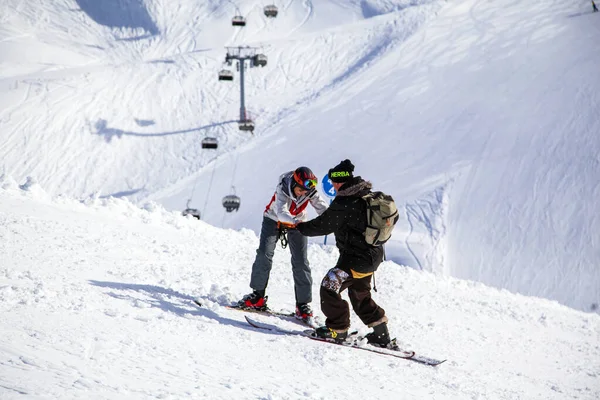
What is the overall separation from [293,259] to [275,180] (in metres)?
21.0

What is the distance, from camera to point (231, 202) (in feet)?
82.6

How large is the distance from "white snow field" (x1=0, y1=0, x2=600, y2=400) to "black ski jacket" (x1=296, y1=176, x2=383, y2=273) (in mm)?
902

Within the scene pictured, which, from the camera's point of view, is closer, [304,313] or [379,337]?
[379,337]

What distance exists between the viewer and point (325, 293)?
6.03 meters

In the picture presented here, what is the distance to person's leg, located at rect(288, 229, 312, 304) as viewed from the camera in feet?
22.1

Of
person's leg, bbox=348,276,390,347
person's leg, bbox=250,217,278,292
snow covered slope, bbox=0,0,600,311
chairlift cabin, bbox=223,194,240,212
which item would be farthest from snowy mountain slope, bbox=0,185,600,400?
chairlift cabin, bbox=223,194,240,212

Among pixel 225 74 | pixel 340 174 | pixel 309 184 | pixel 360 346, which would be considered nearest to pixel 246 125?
pixel 225 74

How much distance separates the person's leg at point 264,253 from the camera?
22.3 ft

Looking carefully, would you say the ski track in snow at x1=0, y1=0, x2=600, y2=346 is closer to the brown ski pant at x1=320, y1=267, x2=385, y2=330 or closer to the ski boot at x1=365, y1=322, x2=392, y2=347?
the ski boot at x1=365, y1=322, x2=392, y2=347

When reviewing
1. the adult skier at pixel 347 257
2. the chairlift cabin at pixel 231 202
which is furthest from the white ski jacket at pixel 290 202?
the chairlift cabin at pixel 231 202

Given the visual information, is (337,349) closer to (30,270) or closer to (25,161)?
(30,270)

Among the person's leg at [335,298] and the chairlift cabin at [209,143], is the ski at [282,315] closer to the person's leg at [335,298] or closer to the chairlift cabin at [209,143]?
the person's leg at [335,298]

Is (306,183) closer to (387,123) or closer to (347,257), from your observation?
(347,257)

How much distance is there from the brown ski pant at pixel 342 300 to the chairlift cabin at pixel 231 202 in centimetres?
1922
